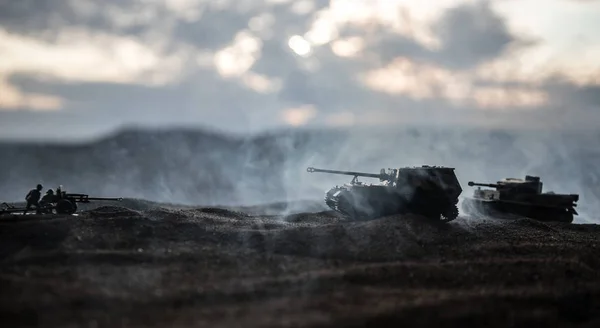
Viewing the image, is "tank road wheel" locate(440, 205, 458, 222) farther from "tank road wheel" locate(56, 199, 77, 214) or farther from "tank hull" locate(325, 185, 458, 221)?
"tank road wheel" locate(56, 199, 77, 214)

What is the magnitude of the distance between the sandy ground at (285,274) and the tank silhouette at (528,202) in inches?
191

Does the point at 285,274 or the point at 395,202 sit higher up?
the point at 395,202

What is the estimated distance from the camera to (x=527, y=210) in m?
25.7

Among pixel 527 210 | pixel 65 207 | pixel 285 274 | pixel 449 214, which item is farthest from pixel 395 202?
pixel 65 207

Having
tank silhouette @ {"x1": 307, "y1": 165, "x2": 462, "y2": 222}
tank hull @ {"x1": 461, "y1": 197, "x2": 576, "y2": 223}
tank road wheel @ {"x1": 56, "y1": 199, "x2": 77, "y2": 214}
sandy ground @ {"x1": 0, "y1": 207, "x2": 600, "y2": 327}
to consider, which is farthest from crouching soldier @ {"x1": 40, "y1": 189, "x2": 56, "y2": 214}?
tank hull @ {"x1": 461, "y1": 197, "x2": 576, "y2": 223}

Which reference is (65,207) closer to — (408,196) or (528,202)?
(408,196)

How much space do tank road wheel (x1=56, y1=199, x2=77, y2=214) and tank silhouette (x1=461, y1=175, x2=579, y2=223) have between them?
15721 mm

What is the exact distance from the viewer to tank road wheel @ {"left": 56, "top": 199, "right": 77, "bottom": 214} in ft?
66.0

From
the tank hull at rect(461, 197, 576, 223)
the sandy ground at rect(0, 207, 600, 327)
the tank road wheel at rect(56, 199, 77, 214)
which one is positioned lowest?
the sandy ground at rect(0, 207, 600, 327)

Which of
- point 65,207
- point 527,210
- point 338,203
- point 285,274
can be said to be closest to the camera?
point 285,274

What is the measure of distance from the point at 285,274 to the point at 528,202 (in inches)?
636

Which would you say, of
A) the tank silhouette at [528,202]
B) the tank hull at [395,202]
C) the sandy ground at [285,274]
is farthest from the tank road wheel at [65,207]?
the tank silhouette at [528,202]

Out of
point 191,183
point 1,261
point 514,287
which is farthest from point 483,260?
point 191,183

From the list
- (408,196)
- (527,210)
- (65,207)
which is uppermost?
(527,210)
